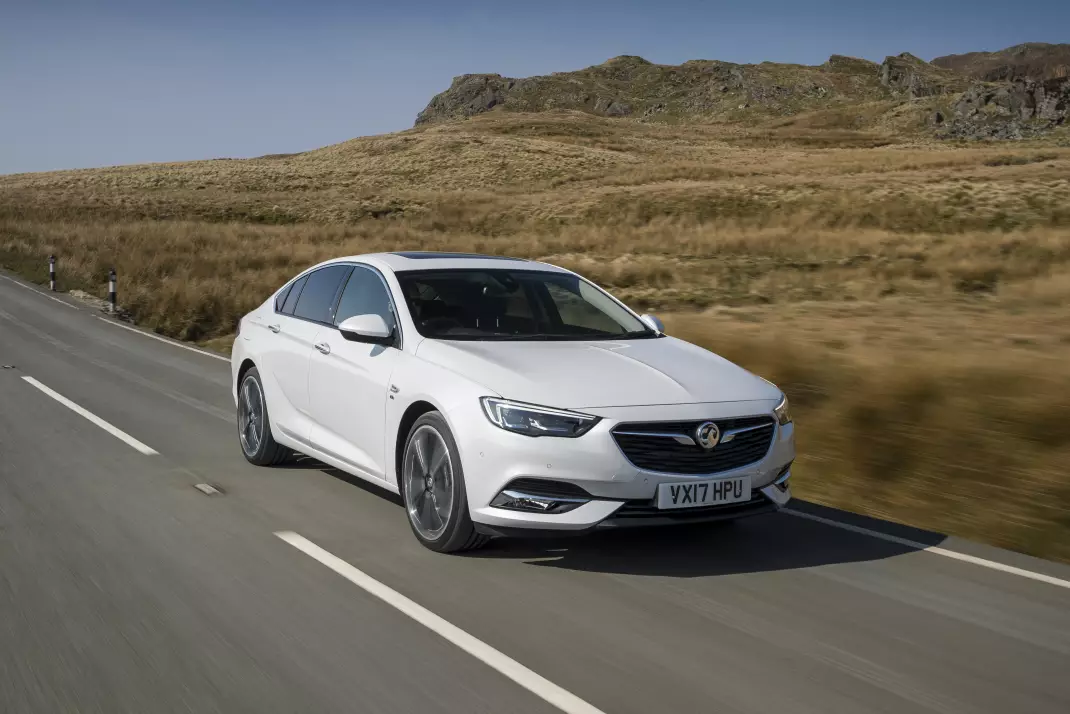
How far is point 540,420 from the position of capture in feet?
17.9

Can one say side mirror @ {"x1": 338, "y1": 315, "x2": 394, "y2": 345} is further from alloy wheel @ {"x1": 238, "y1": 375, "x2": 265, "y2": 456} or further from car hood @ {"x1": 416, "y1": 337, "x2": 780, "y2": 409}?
alloy wheel @ {"x1": 238, "y1": 375, "x2": 265, "y2": 456}

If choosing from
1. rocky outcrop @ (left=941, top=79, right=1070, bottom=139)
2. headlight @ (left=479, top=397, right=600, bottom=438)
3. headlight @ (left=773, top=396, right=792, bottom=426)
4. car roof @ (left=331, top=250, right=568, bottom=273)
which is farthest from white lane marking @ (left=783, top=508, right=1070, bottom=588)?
rocky outcrop @ (left=941, top=79, right=1070, bottom=139)

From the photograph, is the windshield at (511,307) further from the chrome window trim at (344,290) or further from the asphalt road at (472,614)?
the asphalt road at (472,614)

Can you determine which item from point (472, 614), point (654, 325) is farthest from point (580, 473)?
point (654, 325)

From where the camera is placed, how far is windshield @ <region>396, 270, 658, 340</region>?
22.0 ft

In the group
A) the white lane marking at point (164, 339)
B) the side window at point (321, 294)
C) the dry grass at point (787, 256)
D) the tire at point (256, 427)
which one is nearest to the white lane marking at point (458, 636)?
the side window at point (321, 294)

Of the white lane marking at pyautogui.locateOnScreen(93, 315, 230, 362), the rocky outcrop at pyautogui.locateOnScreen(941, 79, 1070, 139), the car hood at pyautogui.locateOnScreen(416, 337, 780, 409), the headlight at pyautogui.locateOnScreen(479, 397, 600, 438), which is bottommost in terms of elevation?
the white lane marking at pyautogui.locateOnScreen(93, 315, 230, 362)

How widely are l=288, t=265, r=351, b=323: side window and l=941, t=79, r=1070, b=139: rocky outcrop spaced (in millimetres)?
110901

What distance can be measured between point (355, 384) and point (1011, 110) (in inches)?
5232

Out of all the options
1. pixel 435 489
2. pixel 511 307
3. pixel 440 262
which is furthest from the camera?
pixel 440 262

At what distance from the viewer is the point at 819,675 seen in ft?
14.2

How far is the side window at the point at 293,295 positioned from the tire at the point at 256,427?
1.80 feet

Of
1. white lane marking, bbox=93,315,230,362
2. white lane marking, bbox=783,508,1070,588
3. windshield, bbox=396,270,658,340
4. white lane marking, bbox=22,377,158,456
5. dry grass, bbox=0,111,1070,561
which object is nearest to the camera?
white lane marking, bbox=783,508,1070,588

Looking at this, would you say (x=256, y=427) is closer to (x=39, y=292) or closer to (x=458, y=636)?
(x=458, y=636)
